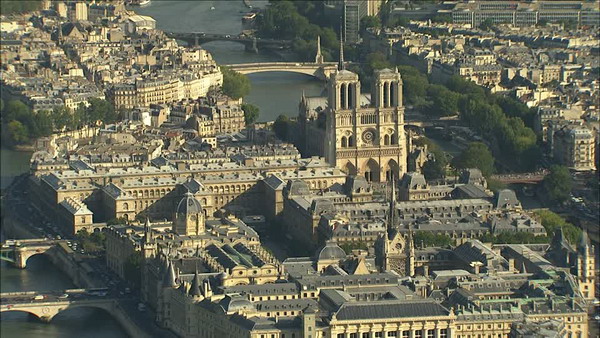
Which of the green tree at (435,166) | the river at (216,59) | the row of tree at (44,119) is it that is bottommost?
the river at (216,59)

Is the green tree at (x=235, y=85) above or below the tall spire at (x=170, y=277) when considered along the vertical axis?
below

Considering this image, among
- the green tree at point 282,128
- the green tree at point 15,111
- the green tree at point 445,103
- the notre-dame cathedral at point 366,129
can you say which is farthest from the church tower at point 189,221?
the green tree at point 445,103

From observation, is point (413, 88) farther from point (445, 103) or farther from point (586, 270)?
point (586, 270)

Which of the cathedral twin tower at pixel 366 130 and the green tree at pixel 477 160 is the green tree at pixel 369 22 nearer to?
the green tree at pixel 477 160

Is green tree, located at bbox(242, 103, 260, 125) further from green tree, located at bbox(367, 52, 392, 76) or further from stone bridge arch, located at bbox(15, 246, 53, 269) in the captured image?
stone bridge arch, located at bbox(15, 246, 53, 269)

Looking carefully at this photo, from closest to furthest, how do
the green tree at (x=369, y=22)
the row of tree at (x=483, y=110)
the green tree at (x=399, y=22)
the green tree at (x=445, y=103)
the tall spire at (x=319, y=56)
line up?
the row of tree at (x=483, y=110)
the green tree at (x=445, y=103)
the tall spire at (x=319, y=56)
the green tree at (x=369, y=22)
the green tree at (x=399, y=22)

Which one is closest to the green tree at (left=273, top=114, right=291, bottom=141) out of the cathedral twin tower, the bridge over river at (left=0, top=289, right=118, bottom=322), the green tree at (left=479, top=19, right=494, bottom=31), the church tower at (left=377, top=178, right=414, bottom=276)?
the cathedral twin tower

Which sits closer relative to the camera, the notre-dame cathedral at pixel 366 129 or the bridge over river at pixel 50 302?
the bridge over river at pixel 50 302

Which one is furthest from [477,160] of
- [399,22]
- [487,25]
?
[399,22]
